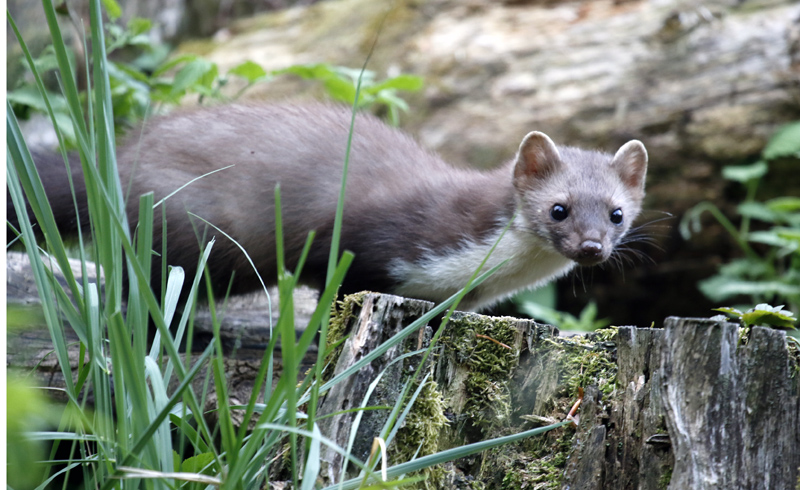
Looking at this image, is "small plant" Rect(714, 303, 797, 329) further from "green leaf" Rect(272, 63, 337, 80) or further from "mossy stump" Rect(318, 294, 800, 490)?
"green leaf" Rect(272, 63, 337, 80)

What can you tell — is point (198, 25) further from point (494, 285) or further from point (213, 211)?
point (494, 285)

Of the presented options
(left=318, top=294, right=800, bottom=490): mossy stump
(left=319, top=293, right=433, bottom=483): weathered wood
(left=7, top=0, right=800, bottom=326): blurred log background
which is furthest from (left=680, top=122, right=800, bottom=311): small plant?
(left=319, top=293, right=433, bottom=483): weathered wood

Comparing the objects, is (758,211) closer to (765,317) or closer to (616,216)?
(616,216)

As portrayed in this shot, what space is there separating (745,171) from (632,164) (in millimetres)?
2215

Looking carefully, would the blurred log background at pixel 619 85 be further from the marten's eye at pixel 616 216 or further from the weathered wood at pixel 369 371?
the weathered wood at pixel 369 371

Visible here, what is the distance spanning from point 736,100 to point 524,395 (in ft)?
16.5

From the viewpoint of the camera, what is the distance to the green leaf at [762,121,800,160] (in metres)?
6.11

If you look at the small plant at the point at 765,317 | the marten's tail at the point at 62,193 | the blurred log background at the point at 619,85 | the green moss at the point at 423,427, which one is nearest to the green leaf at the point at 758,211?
the blurred log background at the point at 619,85

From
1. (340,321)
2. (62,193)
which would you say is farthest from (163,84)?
(340,321)

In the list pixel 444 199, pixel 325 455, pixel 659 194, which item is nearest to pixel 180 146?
pixel 444 199

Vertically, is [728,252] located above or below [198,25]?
below

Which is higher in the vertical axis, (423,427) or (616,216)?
(616,216)

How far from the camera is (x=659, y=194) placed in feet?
23.0

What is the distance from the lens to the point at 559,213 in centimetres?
446
